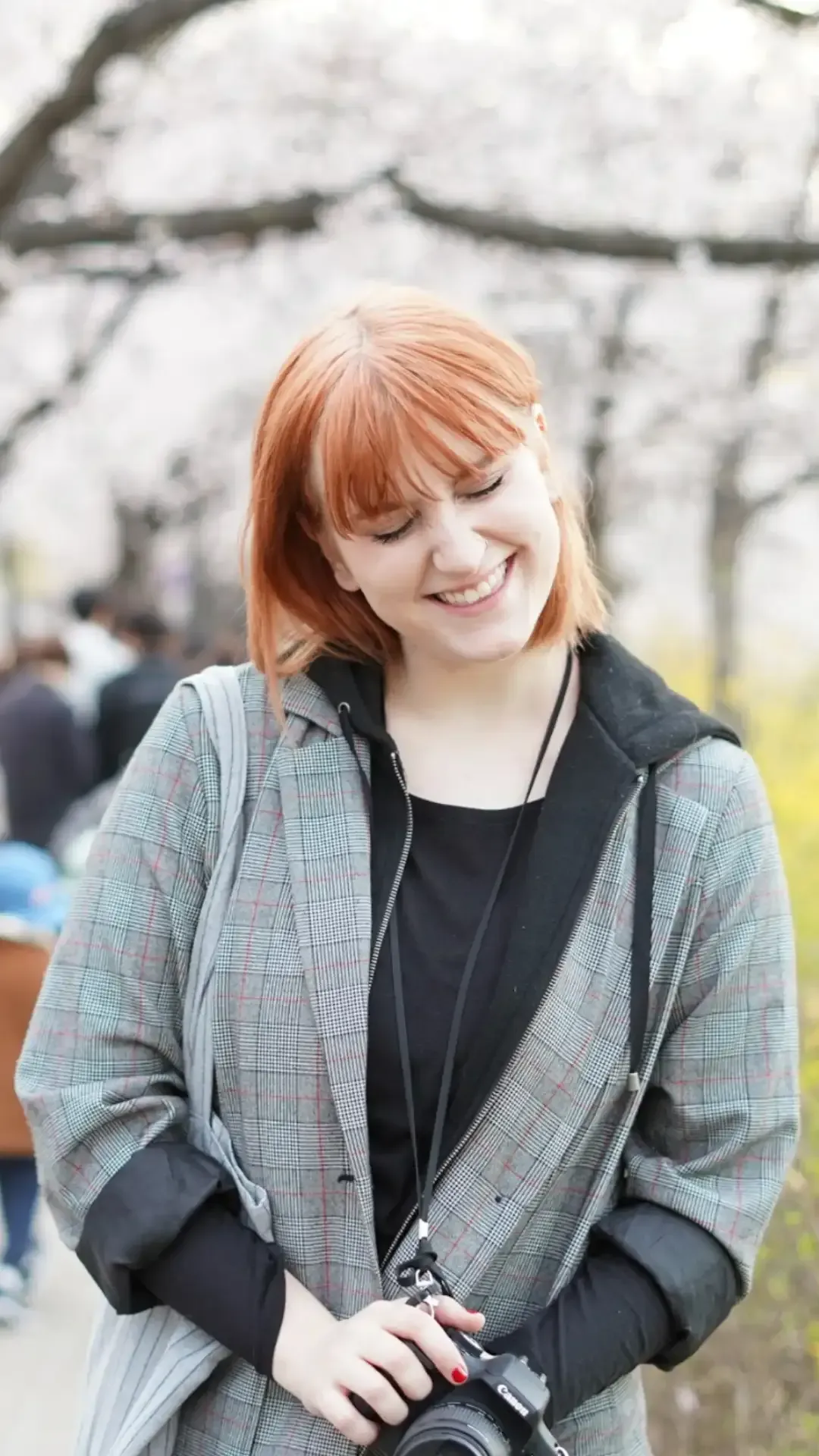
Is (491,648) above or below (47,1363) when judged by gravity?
above

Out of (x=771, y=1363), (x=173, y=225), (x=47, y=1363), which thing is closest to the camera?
(x=771, y=1363)

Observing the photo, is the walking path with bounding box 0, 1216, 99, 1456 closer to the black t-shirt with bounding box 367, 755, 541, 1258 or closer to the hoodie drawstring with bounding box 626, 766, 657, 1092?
the black t-shirt with bounding box 367, 755, 541, 1258

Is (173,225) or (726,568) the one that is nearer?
(173,225)

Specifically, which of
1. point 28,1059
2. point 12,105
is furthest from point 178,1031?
point 12,105

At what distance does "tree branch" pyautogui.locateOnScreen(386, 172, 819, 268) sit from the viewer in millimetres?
5047

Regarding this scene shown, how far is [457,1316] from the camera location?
1.40 m

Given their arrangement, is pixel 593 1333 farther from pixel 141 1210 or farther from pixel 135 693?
pixel 135 693

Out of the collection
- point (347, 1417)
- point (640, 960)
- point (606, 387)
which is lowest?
point (347, 1417)

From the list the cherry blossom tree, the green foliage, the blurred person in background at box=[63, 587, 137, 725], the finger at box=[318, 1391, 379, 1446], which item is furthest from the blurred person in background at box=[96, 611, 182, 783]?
the finger at box=[318, 1391, 379, 1446]

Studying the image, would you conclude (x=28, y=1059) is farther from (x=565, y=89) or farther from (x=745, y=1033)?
(x=565, y=89)

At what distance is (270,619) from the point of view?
1.70 m

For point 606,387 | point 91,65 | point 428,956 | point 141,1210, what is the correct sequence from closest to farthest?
1. point 141,1210
2. point 428,956
3. point 91,65
4. point 606,387

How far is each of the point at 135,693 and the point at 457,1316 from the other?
5.96 m

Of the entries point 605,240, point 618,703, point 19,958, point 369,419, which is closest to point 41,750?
point 19,958
